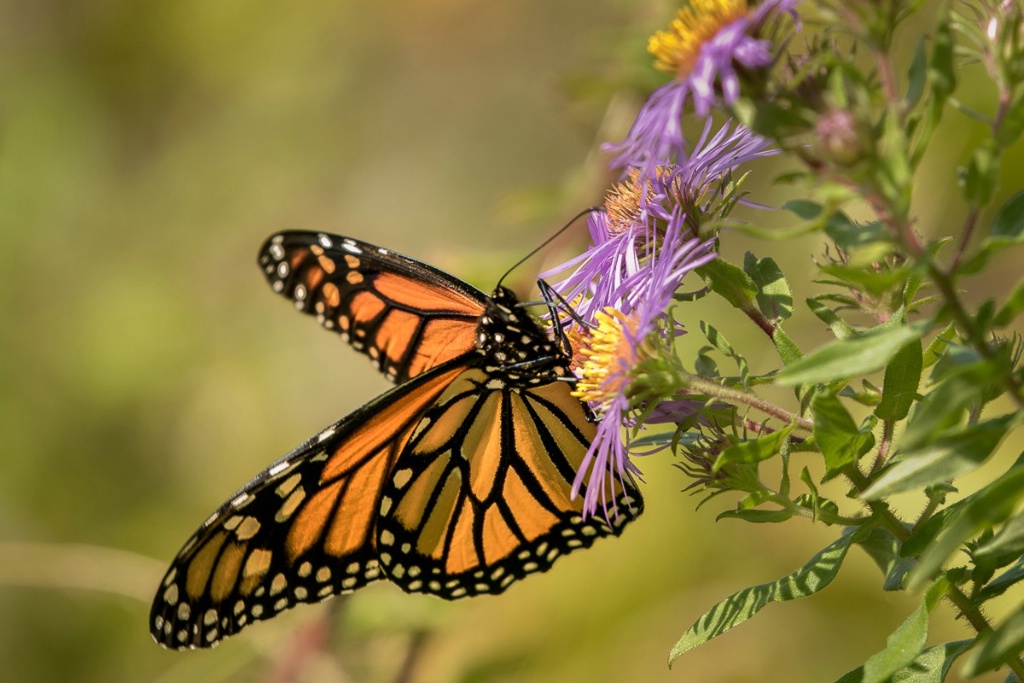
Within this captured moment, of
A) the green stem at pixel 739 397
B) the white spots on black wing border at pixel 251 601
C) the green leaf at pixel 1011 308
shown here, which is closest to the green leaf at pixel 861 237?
the green leaf at pixel 1011 308

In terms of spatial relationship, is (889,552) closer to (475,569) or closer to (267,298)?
(475,569)

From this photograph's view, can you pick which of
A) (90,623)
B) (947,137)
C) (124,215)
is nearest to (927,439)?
(947,137)

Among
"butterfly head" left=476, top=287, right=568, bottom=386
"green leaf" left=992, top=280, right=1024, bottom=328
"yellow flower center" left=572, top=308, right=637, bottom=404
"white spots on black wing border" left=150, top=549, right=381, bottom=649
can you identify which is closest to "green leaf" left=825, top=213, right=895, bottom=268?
"green leaf" left=992, top=280, right=1024, bottom=328

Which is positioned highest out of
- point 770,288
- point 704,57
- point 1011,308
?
point 704,57

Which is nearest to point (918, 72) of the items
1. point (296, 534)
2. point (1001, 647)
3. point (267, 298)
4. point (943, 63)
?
point (943, 63)

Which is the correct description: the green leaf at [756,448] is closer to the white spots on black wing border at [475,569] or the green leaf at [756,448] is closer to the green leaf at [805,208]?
the green leaf at [805,208]

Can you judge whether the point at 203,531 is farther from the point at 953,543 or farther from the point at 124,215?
the point at 124,215

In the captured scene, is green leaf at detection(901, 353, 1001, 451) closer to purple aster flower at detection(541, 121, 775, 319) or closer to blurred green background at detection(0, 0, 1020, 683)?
purple aster flower at detection(541, 121, 775, 319)
